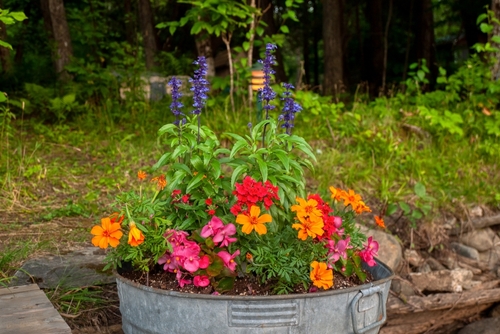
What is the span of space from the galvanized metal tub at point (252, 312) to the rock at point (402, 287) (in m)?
2.39

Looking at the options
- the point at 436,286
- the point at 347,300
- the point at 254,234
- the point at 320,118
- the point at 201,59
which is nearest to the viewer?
the point at 347,300

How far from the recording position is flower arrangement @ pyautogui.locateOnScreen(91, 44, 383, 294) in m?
2.45

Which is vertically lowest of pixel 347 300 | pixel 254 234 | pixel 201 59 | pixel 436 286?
pixel 436 286

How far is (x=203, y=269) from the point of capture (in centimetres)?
247

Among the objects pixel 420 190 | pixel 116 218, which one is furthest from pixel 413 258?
pixel 116 218

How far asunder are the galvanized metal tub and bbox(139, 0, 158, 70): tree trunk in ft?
26.6

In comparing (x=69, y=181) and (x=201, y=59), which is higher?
(x=201, y=59)

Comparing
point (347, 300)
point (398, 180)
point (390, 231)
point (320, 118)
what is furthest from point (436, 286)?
point (347, 300)

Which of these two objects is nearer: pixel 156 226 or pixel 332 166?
pixel 156 226

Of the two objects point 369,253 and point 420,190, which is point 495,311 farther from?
→ point 369,253

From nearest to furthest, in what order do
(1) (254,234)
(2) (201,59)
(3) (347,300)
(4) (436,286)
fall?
(3) (347,300) → (1) (254,234) → (2) (201,59) → (4) (436,286)

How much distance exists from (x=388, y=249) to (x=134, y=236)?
2.86 meters

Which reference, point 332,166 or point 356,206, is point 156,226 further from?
point 332,166

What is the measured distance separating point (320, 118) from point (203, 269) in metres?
4.12
